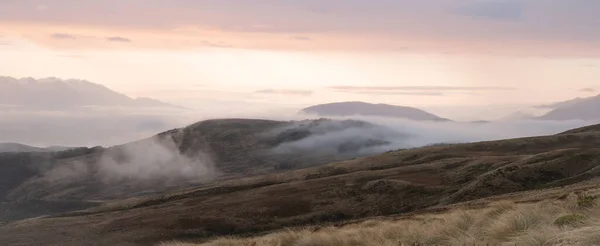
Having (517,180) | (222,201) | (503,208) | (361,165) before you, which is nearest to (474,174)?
(517,180)

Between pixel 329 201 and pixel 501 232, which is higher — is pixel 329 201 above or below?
below

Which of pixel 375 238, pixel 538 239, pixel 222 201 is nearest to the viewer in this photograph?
pixel 538 239

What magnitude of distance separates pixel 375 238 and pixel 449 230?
2.14 metres

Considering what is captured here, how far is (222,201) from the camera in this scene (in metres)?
82.8

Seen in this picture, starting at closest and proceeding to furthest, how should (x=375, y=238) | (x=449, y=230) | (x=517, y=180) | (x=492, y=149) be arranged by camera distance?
(x=449, y=230), (x=375, y=238), (x=517, y=180), (x=492, y=149)

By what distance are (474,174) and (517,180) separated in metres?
12.3

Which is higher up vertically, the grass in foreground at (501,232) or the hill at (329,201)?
the grass in foreground at (501,232)

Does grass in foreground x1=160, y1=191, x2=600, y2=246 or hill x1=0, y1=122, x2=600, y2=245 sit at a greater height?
grass in foreground x1=160, y1=191, x2=600, y2=246

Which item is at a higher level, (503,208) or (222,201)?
(503,208)

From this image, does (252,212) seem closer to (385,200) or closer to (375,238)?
(385,200)

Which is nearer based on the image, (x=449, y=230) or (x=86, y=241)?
(x=449, y=230)

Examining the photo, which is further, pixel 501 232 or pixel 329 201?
pixel 329 201

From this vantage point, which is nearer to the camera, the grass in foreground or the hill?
the grass in foreground

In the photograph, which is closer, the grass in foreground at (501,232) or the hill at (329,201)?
the grass in foreground at (501,232)
